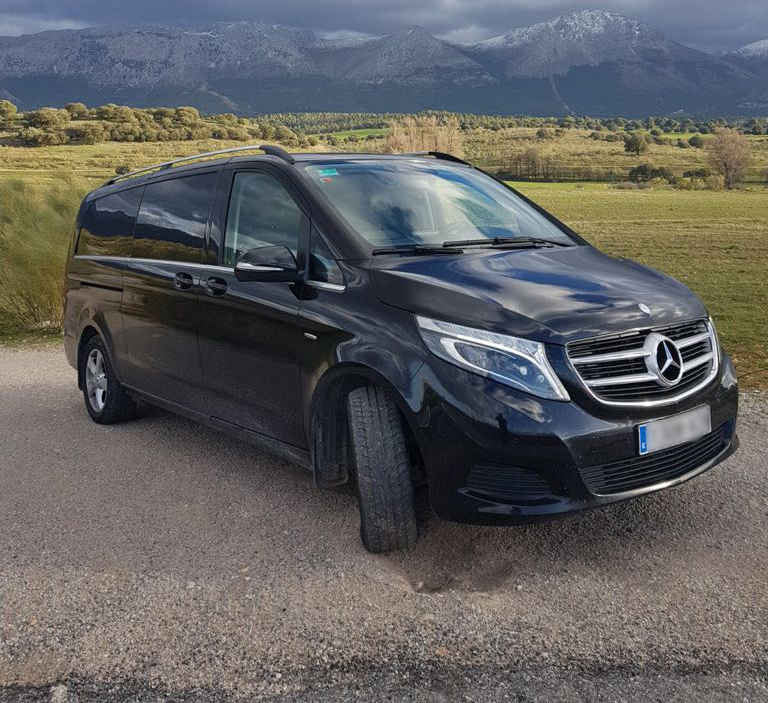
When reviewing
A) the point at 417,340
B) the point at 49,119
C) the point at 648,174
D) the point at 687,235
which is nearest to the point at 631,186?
the point at 648,174

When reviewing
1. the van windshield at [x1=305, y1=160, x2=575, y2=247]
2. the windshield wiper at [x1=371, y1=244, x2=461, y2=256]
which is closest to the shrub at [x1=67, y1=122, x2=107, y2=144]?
the van windshield at [x1=305, y1=160, x2=575, y2=247]

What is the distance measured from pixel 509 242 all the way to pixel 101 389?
3579 mm

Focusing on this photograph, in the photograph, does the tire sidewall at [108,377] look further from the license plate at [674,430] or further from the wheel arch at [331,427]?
the license plate at [674,430]

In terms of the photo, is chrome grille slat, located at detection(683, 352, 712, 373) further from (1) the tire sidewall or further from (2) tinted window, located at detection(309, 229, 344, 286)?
(1) the tire sidewall

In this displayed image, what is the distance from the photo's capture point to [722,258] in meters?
20.0

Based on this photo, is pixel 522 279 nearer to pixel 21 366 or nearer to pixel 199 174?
pixel 199 174

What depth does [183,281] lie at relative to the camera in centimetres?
483

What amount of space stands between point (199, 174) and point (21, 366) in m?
5.29

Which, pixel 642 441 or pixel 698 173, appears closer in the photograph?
pixel 642 441

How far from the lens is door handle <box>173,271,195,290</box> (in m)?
4.77

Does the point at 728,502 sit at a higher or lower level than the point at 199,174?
lower

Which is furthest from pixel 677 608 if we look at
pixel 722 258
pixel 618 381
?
pixel 722 258

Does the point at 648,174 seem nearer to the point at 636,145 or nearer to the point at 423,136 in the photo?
the point at 423,136

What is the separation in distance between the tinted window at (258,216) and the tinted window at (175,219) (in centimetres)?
25
